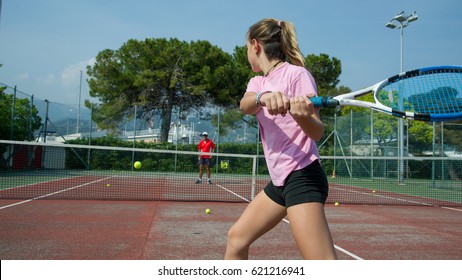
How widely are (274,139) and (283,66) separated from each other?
0.40 meters

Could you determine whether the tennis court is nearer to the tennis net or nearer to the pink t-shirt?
the pink t-shirt

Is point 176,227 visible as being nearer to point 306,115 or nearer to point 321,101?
point 321,101

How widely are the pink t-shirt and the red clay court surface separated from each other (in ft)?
8.23

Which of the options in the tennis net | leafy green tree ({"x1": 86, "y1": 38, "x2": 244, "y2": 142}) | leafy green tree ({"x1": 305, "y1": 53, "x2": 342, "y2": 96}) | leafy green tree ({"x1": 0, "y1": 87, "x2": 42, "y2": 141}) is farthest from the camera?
leafy green tree ({"x1": 305, "y1": 53, "x2": 342, "y2": 96})

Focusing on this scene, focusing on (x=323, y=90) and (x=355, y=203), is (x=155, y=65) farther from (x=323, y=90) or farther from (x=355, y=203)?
(x=355, y=203)

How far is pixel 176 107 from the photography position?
29.7 meters

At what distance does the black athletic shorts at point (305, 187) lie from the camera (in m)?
2.07

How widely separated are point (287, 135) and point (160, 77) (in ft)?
87.5

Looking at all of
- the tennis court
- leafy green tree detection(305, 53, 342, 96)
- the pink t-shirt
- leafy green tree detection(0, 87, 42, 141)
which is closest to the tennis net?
leafy green tree detection(0, 87, 42, 141)

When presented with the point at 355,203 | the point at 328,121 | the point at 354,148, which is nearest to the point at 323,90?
the point at 328,121

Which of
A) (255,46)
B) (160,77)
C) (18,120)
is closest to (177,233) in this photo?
(255,46)

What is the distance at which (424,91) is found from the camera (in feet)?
11.1

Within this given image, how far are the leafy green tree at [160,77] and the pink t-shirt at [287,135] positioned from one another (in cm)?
2603

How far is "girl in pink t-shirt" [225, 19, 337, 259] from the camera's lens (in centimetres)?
198
